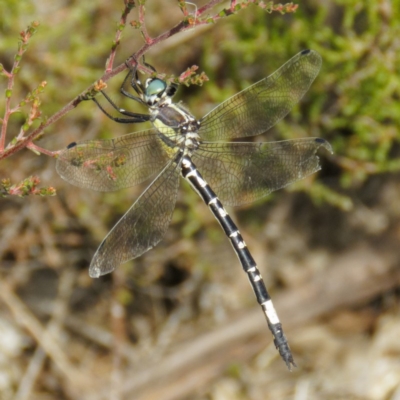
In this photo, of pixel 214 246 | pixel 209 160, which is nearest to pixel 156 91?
pixel 209 160

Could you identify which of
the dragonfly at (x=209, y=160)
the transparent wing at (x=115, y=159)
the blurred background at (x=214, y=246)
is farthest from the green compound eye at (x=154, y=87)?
the blurred background at (x=214, y=246)

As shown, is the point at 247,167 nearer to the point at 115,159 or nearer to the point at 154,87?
the point at 154,87

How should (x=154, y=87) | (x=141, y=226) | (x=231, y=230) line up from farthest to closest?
(x=231, y=230), (x=141, y=226), (x=154, y=87)

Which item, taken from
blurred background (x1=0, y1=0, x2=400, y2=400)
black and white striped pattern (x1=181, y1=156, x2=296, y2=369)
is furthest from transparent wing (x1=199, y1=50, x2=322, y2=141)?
blurred background (x1=0, y1=0, x2=400, y2=400)

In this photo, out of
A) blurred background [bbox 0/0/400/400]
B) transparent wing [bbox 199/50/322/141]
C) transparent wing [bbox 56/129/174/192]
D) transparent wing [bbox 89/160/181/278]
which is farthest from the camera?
blurred background [bbox 0/0/400/400]

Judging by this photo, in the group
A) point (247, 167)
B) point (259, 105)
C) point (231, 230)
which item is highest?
point (259, 105)

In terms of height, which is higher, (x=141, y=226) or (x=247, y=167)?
(x=247, y=167)

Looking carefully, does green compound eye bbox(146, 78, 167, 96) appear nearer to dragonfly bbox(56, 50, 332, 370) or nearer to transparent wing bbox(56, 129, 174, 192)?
dragonfly bbox(56, 50, 332, 370)
